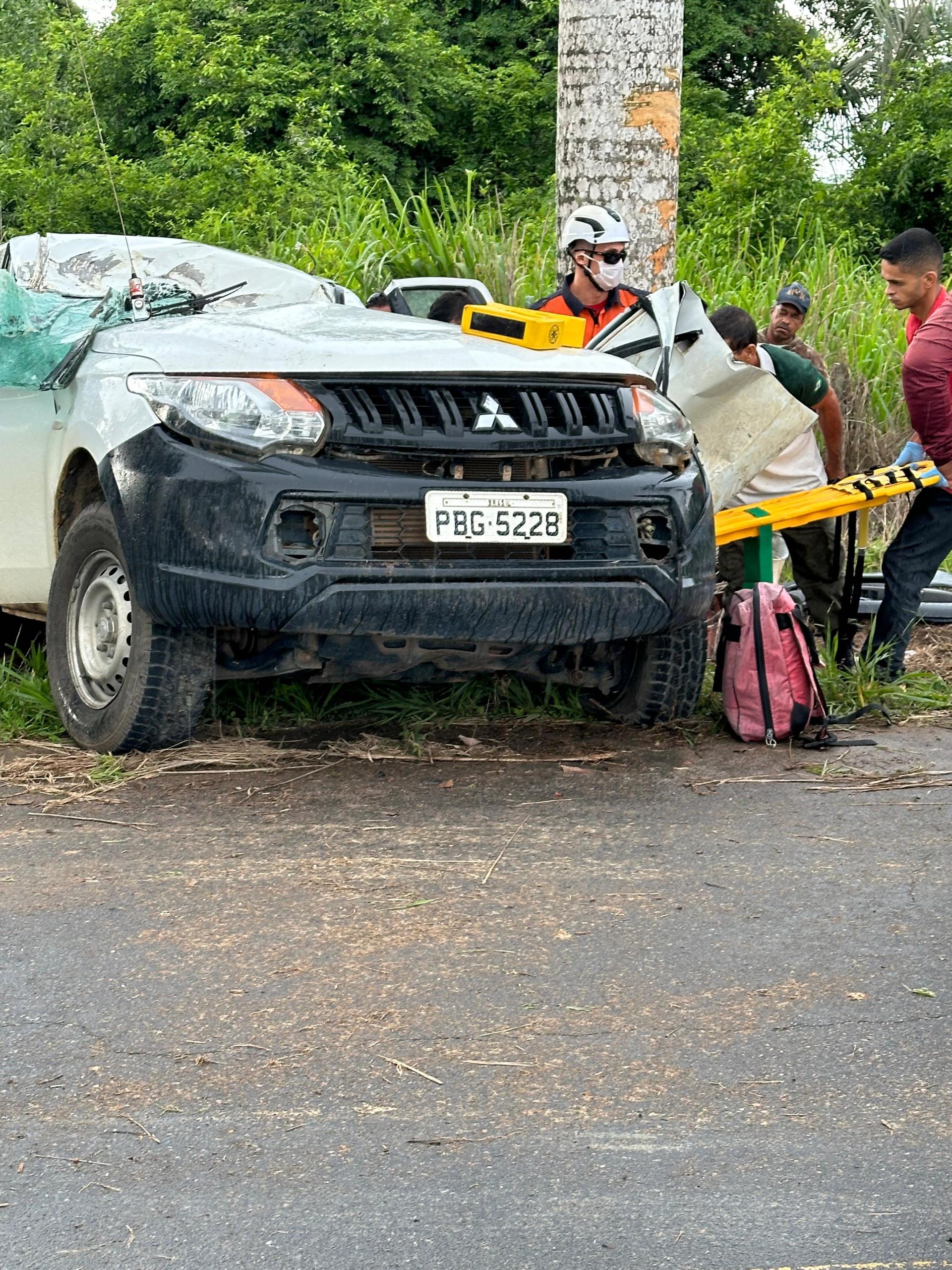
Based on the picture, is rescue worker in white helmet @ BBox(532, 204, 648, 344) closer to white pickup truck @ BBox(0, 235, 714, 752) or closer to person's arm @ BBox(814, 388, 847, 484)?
person's arm @ BBox(814, 388, 847, 484)

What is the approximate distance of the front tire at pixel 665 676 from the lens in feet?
17.9

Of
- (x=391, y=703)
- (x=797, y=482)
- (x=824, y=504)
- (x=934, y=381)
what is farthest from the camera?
(x=797, y=482)

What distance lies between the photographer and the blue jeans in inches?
251

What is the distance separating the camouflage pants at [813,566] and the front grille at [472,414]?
2.14 m

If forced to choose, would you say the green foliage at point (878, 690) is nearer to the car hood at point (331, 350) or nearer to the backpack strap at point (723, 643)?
the backpack strap at point (723, 643)

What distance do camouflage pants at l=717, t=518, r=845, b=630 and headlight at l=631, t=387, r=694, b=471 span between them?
1889 millimetres

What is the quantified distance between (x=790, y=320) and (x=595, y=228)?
1.81 m

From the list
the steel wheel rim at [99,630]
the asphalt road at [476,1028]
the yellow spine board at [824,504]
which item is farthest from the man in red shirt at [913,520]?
the steel wheel rim at [99,630]

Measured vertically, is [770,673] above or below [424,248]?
below

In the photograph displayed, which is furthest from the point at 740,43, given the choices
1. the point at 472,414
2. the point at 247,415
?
the point at 247,415

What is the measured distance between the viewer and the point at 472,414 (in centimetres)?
488

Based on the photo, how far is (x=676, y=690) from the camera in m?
5.53

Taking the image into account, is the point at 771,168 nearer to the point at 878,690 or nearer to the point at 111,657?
the point at 878,690

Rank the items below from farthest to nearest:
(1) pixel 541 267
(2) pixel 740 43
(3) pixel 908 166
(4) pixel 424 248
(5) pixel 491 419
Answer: (2) pixel 740 43 < (3) pixel 908 166 < (4) pixel 424 248 < (1) pixel 541 267 < (5) pixel 491 419
